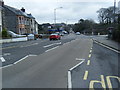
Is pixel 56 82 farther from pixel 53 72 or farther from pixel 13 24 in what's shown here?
pixel 13 24

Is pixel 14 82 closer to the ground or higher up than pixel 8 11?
closer to the ground

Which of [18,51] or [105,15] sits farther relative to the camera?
[105,15]

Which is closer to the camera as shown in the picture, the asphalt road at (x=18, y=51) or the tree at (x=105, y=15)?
the asphalt road at (x=18, y=51)

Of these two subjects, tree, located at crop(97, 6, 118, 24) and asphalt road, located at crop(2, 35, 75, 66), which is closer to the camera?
asphalt road, located at crop(2, 35, 75, 66)

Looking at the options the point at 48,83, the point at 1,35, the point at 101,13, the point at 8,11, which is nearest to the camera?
the point at 48,83

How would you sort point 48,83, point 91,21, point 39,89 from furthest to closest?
1. point 91,21
2. point 48,83
3. point 39,89

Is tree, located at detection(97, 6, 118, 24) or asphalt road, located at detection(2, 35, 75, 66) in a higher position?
tree, located at detection(97, 6, 118, 24)

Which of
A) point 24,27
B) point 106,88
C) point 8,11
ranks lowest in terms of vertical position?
point 106,88

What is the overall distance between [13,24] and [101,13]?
5484 centimetres

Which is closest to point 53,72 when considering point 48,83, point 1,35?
point 48,83

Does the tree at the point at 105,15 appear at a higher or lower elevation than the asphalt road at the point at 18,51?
higher

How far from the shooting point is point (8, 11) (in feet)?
175

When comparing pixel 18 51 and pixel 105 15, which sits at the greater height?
pixel 105 15

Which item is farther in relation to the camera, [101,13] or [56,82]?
[101,13]
